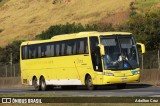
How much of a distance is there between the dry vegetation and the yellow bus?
51.6 meters

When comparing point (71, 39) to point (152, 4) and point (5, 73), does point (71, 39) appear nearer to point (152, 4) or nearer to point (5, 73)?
point (5, 73)

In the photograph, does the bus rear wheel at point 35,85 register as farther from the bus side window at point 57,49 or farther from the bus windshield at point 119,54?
the bus windshield at point 119,54

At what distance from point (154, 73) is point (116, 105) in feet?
70.0

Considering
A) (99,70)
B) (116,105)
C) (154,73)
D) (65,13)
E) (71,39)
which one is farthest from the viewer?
(65,13)

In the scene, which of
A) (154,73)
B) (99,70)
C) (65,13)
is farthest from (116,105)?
(65,13)

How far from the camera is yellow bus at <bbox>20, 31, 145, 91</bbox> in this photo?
32844 millimetres

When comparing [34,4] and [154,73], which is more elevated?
[34,4]

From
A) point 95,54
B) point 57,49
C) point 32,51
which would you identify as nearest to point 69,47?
point 57,49

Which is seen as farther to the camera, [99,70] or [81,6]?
[81,6]

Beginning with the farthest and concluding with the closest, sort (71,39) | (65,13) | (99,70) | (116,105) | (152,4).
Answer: (65,13), (152,4), (71,39), (99,70), (116,105)

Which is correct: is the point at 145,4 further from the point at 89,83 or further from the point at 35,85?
the point at 89,83

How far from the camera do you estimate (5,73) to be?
56.2m

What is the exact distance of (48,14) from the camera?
10500cm

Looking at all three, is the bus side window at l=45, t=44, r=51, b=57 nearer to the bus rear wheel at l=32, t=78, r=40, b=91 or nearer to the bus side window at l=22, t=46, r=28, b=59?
the bus rear wheel at l=32, t=78, r=40, b=91
